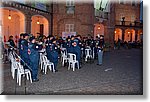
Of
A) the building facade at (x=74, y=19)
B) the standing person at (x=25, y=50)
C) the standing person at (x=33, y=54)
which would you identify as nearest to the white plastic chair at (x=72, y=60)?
the standing person at (x=33, y=54)

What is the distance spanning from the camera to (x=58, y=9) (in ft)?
38.2

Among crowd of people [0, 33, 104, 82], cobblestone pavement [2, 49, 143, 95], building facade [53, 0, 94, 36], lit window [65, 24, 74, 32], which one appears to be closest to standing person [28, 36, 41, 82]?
crowd of people [0, 33, 104, 82]

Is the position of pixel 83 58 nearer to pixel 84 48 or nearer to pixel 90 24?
pixel 84 48

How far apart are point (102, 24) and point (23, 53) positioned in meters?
10.0

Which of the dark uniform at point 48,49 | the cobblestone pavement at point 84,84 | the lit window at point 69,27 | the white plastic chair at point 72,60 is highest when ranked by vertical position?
the lit window at point 69,27

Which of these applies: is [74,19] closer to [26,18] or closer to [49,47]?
[26,18]

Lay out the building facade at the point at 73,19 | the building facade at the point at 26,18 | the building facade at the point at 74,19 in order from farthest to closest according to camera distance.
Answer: the building facade at the point at 74,19
the building facade at the point at 73,19
the building facade at the point at 26,18

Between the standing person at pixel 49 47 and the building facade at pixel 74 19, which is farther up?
the building facade at pixel 74 19

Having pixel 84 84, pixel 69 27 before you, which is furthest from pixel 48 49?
pixel 69 27

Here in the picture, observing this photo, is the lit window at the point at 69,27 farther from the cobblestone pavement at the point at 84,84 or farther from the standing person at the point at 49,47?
the cobblestone pavement at the point at 84,84

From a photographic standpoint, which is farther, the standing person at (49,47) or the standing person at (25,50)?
the standing person at (49,47)

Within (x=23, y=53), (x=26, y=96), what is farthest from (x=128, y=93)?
(x=23, y=53)

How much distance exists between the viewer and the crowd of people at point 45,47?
3.93 meters

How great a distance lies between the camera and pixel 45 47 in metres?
5.27
